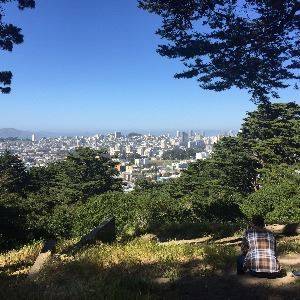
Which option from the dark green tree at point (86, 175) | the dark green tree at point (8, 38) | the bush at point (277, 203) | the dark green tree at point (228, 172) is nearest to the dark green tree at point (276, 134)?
the dark green tree at point (228, 172)

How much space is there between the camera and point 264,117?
144 feet

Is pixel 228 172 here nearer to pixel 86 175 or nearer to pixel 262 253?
pixel 86 175

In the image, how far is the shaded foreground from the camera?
6559 mm

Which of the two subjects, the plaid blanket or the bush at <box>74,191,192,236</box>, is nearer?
the plaid blanket

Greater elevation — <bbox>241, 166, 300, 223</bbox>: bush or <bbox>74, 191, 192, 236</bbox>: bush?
<bbox>74, 191, 192, 236</bbox>: bush

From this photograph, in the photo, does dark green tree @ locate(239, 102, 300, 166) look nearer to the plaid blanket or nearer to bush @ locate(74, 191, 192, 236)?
bush @ locate(74, 191, 192, 236)

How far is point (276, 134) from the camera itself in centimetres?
4372

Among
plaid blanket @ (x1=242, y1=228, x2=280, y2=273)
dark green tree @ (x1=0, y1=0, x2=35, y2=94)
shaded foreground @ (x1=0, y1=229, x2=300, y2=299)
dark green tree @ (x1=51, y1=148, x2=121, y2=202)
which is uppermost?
dark green tree @ (x1=0, y1=0, x2=35, y2=94)

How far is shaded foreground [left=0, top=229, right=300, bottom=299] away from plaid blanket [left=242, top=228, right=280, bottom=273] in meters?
0.22

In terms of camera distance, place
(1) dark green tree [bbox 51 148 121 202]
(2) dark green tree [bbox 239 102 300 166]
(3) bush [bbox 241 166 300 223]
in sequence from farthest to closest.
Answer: (1) dark green tree [bbox 51 148 121 202], (2) dark green tree [bbox 239 102 300 166], (3) bush [bbox 241 166 300 223]

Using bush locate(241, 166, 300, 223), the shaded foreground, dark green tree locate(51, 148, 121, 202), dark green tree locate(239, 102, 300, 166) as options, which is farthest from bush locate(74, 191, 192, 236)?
dark green tree locate(51, 148, 121, 202)

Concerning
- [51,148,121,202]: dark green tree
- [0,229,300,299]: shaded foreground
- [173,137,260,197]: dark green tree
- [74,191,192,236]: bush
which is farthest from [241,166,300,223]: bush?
[51,148,121,202]: dark green tree

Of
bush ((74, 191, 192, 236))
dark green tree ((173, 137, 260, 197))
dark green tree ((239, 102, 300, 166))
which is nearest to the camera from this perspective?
bush ((74, 191, 192, 236))

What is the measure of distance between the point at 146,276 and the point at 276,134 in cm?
3826
